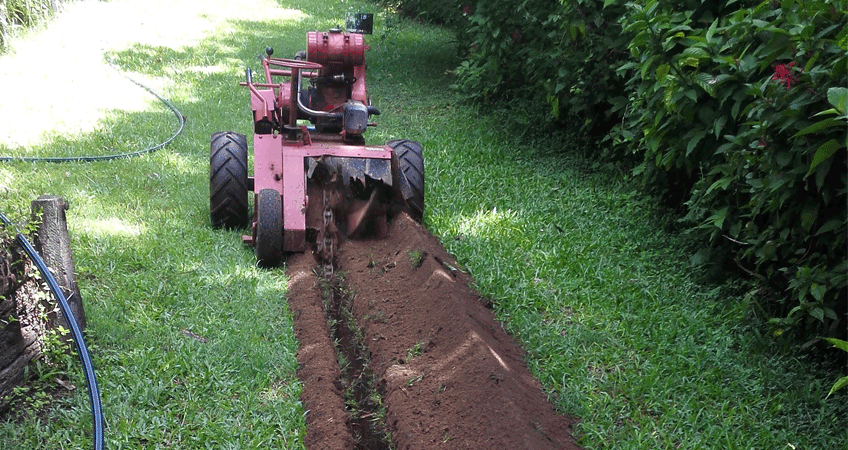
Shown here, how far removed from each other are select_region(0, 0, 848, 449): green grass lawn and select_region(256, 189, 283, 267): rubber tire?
0.11 m

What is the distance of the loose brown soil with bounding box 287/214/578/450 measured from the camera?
3.60 m

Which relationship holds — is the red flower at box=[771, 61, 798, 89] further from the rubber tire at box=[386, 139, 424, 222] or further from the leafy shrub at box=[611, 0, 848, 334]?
the rubber tire at box=[386, 139, 424, 222]

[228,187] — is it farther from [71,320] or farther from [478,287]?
[71,320]

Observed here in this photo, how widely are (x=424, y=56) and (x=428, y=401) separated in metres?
10.3

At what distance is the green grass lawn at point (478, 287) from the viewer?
369 cm

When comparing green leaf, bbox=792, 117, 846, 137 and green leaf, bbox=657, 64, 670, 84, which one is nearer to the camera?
green leaf, bbox=792, 117, 846, 137

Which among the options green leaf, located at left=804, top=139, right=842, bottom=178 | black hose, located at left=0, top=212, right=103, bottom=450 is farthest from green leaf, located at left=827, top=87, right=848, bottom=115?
black hose, located at left=0, top=212, right=103, bottom=450

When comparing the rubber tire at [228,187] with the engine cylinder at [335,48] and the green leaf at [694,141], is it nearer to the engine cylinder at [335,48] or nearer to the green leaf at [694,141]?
the engine cylinder at [335,48]

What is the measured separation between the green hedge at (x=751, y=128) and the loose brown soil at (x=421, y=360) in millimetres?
1562

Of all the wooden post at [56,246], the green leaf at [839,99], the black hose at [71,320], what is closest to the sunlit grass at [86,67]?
the wooden post at [56,246]

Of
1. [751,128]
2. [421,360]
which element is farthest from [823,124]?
[421,360]

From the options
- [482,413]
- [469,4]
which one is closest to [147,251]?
[482,413]

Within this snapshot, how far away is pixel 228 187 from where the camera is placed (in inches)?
224

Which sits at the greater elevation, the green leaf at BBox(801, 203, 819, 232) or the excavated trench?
the green leaf at BBox(801, 203, 819, 232)
